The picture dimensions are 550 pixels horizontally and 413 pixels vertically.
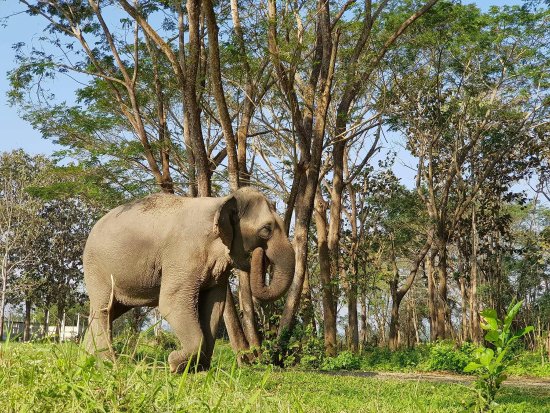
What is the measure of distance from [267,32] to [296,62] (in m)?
1.39

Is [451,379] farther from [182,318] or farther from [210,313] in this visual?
[182,318]

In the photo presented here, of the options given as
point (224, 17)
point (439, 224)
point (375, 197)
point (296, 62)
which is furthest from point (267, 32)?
point (375, 197)

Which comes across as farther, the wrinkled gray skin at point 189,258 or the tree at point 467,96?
the tree at point 467,96

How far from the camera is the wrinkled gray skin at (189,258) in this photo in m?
7.48

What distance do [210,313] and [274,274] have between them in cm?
82

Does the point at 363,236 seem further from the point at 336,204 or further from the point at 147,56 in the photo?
the point at 147,56

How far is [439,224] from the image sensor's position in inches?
832

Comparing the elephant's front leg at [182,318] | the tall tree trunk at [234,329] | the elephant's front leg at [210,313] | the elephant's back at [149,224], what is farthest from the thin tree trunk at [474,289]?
the elephant's front leg at [182,318]

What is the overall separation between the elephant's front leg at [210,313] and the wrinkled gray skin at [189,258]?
10 mm

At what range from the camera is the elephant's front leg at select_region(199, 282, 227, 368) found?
7.74 metres

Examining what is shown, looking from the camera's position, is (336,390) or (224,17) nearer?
(336,390)

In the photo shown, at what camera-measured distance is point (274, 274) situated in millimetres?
7570

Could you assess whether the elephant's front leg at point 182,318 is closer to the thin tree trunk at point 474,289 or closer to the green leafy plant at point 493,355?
the green leafy plant at point 493,355

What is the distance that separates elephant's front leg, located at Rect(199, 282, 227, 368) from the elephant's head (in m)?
0.42
